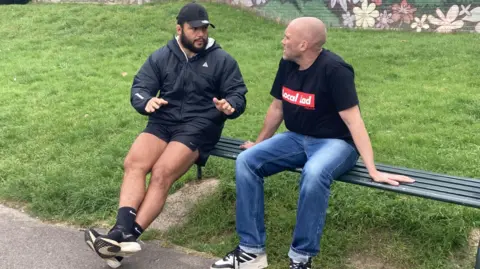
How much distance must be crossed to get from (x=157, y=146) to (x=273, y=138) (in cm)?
80

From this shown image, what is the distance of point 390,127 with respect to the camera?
17.1ft

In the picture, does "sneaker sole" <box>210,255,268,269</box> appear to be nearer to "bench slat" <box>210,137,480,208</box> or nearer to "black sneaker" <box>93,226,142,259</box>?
"black sneaker" <box>93,226,142,259</box>

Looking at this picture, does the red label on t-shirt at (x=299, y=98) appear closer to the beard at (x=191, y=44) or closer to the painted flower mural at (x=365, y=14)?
the beard at (x=191, y=44)

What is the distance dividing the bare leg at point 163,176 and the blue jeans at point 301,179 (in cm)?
47

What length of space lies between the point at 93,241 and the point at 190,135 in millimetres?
968

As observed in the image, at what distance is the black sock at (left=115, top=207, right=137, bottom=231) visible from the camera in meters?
3.05

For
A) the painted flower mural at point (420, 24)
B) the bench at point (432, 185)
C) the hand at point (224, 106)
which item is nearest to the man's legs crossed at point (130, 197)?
the hand at point (224, 106)

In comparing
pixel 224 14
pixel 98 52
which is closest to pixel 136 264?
pixel 98 52

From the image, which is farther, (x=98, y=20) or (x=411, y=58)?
(x=98, y=20)

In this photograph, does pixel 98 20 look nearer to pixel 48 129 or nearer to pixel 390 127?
pixel 48 129

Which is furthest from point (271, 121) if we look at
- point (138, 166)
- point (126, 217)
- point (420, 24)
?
point (420, 24)

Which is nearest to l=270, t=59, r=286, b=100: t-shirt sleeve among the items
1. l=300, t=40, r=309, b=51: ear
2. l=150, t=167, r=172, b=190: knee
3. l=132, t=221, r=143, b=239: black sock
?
l=300, t=40, r=309, b=51: ear

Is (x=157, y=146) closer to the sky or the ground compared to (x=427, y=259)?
closer to the sky

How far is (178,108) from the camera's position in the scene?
376cm
